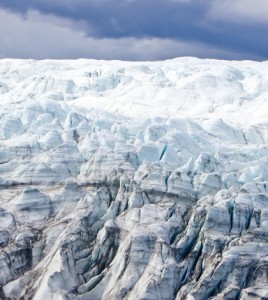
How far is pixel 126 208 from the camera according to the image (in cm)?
4919

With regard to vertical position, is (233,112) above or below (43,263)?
above

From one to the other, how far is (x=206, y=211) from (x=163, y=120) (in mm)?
27147

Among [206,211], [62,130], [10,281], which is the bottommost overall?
[10,281]

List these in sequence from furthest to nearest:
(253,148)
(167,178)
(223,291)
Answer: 1. (253,148)
2. (167,178)
3. (223,291)

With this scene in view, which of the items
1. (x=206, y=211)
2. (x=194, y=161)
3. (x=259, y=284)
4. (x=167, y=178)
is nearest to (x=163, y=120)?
(x=194, y=161)

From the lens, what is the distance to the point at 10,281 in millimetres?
44625

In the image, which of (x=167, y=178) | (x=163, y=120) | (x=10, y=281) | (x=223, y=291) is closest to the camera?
(x=223, y=291)

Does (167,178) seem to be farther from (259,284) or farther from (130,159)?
(259,284)

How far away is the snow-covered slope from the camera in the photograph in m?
42.7

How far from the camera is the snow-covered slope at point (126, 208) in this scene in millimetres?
42719

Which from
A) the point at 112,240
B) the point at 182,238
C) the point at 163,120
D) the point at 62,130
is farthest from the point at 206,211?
the point at 163,120

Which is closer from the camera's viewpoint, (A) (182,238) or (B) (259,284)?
(B) (259,284)

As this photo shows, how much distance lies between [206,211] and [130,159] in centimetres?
1008

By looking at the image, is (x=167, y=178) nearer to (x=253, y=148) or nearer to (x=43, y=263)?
(x=43, y=263)
